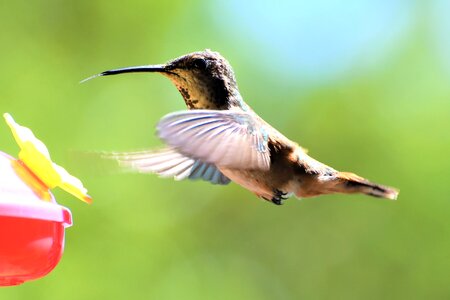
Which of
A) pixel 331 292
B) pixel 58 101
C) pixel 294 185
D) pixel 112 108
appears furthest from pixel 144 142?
pixel 294 185

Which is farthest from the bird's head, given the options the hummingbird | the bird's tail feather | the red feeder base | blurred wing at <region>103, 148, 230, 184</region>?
the red feeder base

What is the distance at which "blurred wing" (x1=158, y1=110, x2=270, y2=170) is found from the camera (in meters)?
2.79

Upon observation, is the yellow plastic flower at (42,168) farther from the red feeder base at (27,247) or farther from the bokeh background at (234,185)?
the bokeh background at (234,185)

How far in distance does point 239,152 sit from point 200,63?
0.72m

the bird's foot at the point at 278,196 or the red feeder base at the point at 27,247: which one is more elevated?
the bird's foot at the point at 278,196

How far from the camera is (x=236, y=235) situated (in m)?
7.23

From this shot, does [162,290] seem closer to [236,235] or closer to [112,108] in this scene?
[236,235]

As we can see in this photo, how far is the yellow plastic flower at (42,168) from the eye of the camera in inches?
118

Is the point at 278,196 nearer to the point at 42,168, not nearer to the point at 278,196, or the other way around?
the point at 278,196

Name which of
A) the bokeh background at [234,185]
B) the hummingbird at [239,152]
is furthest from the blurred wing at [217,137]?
the bokeh background at [234,185]

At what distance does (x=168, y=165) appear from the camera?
3779mm

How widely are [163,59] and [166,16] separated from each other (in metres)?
0.48

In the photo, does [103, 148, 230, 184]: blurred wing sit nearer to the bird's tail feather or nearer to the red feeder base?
the red feeder base

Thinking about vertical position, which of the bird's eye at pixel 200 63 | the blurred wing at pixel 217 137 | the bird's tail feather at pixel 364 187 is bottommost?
the blurred wing at pixel 217 137
